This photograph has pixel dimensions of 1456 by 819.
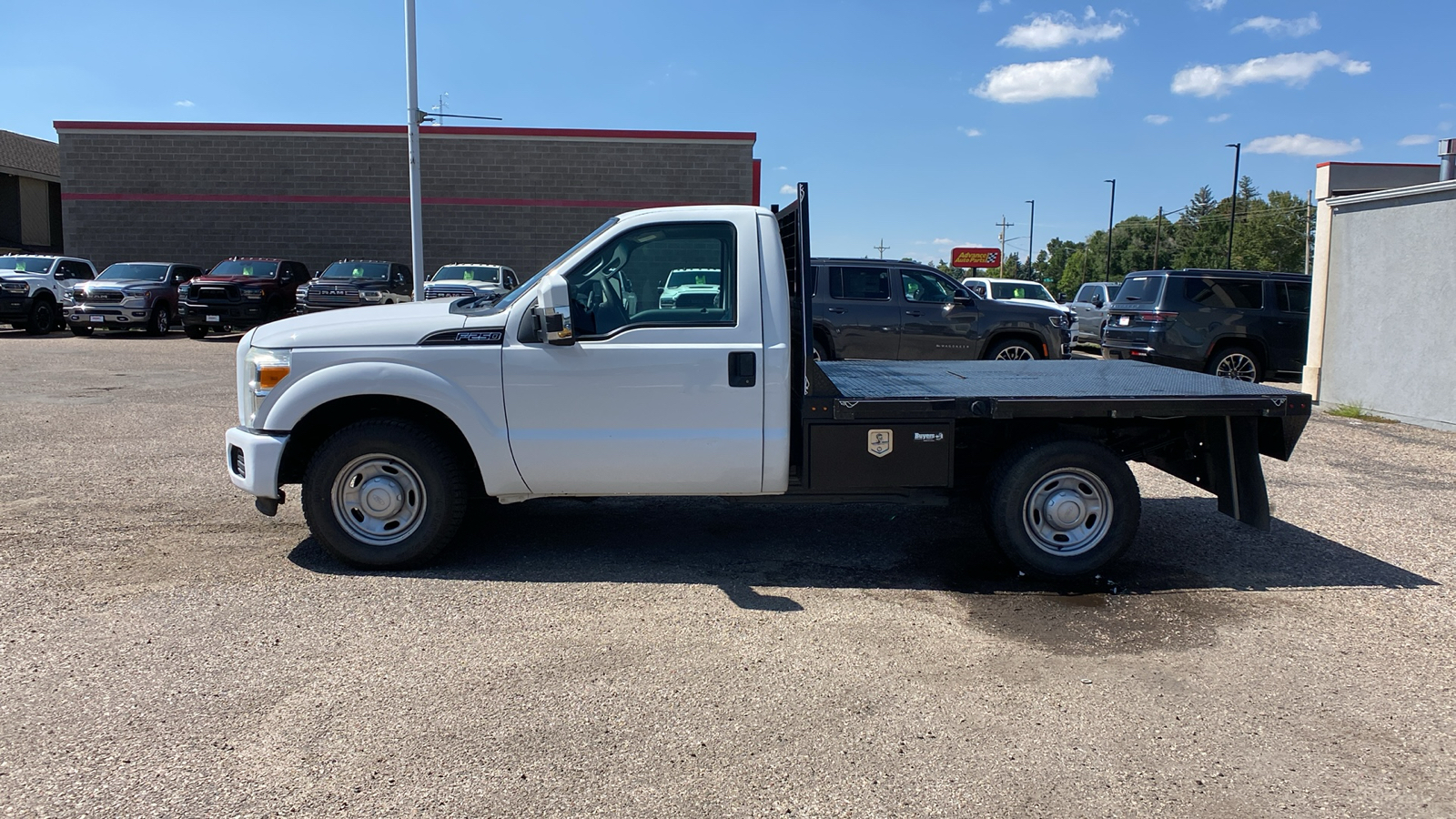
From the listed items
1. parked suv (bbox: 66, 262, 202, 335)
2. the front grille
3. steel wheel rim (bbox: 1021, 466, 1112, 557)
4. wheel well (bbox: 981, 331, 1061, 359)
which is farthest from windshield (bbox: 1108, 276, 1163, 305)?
parked suv (bbox: 66, 262, 202, 335)

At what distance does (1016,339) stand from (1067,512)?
9.66 m

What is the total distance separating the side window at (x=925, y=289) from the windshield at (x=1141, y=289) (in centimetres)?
342

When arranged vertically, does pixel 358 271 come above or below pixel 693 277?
above

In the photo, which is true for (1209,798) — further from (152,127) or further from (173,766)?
(152,127)

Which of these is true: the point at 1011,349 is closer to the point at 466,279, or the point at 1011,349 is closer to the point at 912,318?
the point at 912,318

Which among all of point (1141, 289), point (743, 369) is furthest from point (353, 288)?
point (743, 369)

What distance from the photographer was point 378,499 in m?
5.46

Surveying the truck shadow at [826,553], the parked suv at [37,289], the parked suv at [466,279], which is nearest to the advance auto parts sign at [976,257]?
the parked suv at [466,279]

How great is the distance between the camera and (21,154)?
1864 inches

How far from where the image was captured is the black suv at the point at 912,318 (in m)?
14.5

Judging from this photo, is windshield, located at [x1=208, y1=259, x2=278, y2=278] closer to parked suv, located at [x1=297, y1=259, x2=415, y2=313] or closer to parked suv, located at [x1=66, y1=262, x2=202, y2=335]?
parked suv, located at [x1=297, y1=259, x2=415, y2=313]

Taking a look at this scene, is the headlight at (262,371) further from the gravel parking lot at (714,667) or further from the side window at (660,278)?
the side window at (660,278)

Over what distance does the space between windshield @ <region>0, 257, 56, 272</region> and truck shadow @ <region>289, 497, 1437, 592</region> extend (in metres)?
23.5

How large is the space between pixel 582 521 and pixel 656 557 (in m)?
1.01
